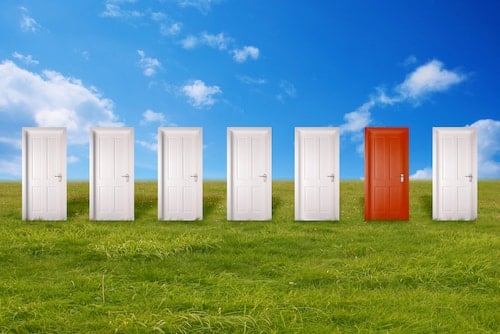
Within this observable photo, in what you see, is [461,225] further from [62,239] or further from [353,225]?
[62,239]

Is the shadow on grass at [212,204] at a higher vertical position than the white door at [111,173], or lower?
lower

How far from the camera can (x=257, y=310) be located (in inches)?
187

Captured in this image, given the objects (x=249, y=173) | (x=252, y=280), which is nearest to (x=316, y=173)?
(x=249, y=173)

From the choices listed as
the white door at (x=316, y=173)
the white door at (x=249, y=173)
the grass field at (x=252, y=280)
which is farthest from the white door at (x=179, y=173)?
the white door at (x=316, y=173)

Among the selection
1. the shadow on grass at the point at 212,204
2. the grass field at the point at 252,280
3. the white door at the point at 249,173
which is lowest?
the grass field at the point at 252,280

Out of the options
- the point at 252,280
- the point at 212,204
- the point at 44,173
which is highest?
the point at 44,173

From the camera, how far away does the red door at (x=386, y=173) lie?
1174cm

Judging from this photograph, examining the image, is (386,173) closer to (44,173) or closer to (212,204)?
(212,204)

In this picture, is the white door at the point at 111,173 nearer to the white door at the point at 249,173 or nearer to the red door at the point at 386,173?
the white door at the point at 249,173

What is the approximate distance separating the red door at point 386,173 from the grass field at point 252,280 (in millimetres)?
1539

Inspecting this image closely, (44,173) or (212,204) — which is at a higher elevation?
(44,173)

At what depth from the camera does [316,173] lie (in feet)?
38.7

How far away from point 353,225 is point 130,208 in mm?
4969

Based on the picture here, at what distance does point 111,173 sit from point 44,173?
5.12 ft
